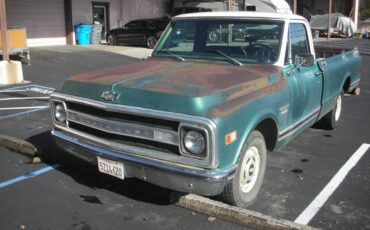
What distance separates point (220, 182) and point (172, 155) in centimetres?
45

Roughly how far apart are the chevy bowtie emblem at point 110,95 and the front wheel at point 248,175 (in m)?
1.21

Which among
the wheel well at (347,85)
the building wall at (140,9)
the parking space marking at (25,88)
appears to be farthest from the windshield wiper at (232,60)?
the building wall at (140,9)

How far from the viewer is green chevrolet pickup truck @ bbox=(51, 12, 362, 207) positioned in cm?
354

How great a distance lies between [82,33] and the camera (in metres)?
22.4

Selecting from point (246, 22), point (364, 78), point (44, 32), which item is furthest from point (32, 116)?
point (44, 32)

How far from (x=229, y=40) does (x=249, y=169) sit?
5.42ft

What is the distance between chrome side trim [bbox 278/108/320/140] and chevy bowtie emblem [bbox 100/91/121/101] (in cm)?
186

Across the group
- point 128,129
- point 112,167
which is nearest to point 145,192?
point 112,167

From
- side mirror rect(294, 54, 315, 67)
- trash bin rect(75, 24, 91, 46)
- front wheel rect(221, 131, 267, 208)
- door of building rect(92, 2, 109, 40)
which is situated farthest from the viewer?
door of building rect(92, 2, 109, 40)

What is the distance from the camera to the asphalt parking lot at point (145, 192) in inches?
158

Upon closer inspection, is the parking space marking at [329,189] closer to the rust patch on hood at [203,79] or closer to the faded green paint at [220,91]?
the faded green paint at [220,91]

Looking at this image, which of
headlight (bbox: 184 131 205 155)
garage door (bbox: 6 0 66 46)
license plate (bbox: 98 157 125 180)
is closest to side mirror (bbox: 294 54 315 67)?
headlight (bbox: 184 131 205 155)

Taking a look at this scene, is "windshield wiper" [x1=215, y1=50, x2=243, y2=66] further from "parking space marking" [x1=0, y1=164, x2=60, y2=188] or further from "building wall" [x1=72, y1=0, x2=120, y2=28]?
"building wall" [x1=72, y1=0, x2=120, y2=28]

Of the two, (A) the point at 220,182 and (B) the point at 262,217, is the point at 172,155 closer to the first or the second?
(A) the point at 220,182
